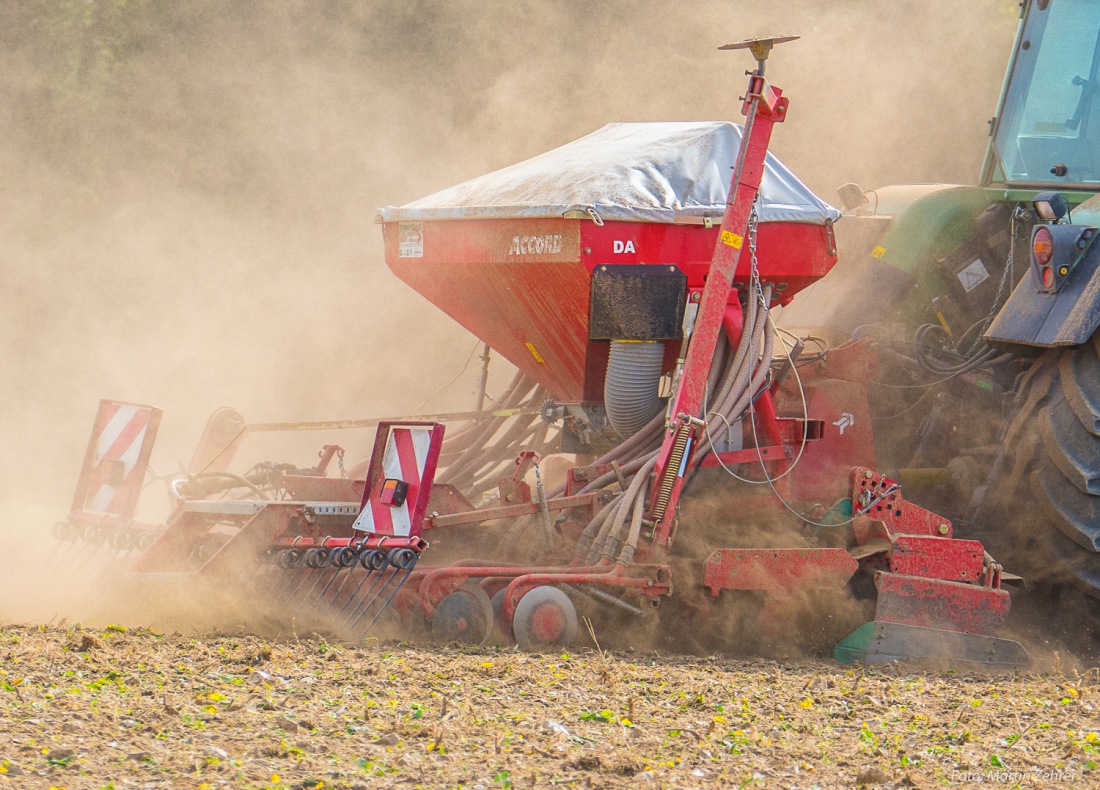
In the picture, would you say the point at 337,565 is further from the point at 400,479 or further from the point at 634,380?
the point at 634,380

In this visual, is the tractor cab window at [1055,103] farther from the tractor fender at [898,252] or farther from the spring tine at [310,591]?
the spring tine at [310,591]

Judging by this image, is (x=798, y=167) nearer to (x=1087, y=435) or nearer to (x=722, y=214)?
(x=722, y=214)

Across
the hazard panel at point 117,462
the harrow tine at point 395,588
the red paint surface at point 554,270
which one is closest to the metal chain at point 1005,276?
the red paint surface at point 554,270

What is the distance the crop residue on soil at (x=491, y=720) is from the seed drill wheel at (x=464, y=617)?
217 mm

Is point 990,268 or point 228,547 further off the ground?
point 990,268

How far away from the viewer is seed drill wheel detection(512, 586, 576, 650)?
4.84 m

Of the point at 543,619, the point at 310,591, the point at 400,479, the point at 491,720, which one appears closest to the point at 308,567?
the point at 310,591

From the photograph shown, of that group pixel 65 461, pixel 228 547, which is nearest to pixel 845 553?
pixel 228 547

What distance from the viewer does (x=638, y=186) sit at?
5.62 meters

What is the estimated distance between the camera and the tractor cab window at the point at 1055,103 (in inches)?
243

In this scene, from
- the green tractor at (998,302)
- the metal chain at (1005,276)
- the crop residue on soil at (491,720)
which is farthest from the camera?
the metal chain at (1005,276)

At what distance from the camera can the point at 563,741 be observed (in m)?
3.49

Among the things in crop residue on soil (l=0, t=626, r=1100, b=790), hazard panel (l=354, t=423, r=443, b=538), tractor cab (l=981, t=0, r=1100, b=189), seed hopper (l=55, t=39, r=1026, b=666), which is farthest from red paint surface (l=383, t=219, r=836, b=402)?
crop residue on soil (l=0, t=626, r=1100, b=790)

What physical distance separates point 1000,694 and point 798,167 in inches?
325
